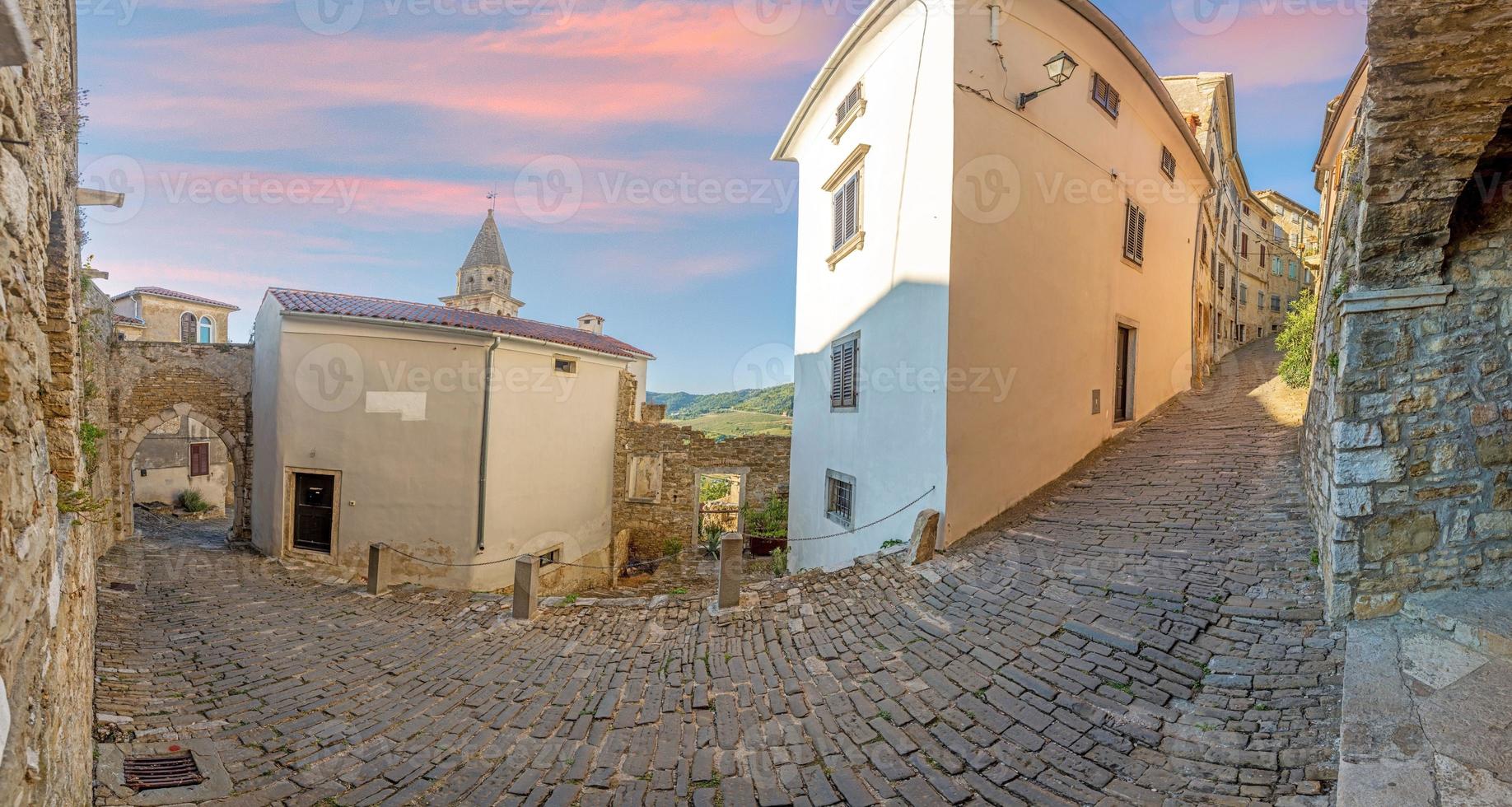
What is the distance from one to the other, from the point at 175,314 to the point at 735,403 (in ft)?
115

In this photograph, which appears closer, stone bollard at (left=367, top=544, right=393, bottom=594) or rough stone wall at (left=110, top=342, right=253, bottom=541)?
stone bollard at (left=367, top=544, right=393, bottom=594)

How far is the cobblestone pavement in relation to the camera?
148 inches

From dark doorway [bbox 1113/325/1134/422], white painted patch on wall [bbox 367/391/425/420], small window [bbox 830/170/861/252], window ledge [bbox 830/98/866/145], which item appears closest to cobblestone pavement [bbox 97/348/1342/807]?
dark doorway [bbox 1113/325/1134/422]

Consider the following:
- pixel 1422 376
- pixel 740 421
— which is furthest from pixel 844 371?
pixel 740 421

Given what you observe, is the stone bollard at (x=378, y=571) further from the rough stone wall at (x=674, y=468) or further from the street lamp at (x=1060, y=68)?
the street lamp at (x=1060, y=68)

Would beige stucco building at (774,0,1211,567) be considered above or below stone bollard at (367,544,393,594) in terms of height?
above

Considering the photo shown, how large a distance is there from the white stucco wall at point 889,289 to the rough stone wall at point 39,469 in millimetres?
7010

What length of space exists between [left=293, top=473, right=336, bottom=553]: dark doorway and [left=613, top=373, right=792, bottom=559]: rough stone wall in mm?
6669

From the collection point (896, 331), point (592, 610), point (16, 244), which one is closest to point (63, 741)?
point (16, 244)

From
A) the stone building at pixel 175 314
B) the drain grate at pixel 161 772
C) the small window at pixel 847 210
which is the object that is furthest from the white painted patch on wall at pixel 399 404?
the stone building at pixel 175 314

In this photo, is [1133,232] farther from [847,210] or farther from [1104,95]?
[847,210]

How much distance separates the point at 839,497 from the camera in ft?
34.1

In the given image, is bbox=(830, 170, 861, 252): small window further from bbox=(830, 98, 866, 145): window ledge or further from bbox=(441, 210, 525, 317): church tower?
bbox=(441, 210, 525, 317): church tower

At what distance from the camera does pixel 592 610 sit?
7.98 metres
